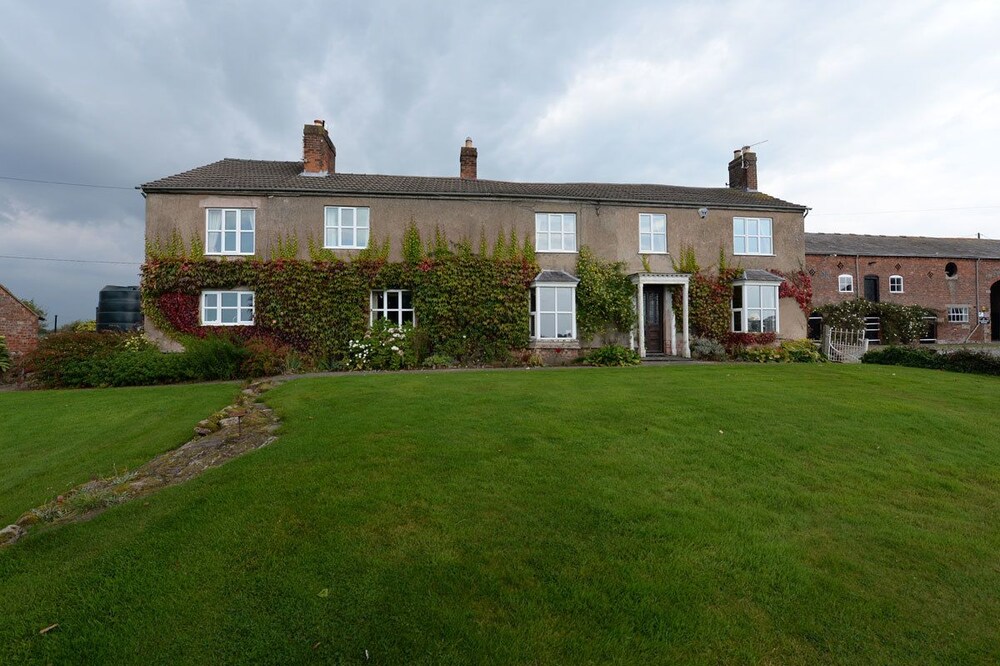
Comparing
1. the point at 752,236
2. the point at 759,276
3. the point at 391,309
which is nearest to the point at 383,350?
the point at 391,309

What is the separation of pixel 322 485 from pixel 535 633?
2.65 metres

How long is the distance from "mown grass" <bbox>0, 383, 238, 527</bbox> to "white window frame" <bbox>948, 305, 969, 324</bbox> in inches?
1633

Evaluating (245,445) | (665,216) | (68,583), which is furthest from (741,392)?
(665,216)

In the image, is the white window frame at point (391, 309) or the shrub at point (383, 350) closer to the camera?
the shrub at point (383, 350)

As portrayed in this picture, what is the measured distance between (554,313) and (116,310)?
2004 centimetres

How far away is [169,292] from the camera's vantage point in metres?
17.2

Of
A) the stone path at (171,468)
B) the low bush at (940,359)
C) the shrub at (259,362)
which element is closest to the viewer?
the stone path at (171,468)

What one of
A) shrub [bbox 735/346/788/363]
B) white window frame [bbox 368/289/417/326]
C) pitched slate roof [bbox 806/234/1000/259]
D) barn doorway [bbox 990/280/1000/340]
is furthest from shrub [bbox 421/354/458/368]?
barn doorway [bbox 990/280/1000/340]

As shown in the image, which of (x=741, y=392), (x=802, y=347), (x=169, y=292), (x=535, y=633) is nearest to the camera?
(x=535, y=633)

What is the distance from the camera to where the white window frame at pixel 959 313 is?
32.2 meters

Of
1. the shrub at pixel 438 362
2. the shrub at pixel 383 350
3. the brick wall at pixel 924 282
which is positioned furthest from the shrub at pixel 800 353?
the shrub at pixel 383 350

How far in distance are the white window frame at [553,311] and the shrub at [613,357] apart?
144 centimetres

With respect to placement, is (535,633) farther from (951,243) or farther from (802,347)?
(951,243)

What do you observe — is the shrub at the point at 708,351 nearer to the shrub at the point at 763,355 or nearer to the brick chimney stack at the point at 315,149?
the shrub at the point at 763,355
